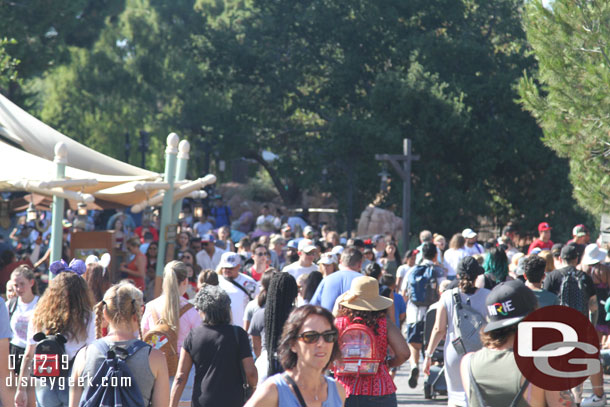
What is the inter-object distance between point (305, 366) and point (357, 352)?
1822mm

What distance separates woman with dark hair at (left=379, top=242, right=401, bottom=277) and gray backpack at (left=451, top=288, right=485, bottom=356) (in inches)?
241

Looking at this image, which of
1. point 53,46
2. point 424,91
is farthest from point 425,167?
point 53,46

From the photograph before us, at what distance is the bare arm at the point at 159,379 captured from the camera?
183 inches

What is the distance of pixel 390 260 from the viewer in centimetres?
1388

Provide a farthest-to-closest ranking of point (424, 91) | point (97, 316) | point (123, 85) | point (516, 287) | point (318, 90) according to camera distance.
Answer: point (123, 85)
point (318, 90)
point (424, 91)
point (97, 316)
point (516, 287)

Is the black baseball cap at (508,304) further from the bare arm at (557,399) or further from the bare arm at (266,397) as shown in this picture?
the bare arm at (266,397)

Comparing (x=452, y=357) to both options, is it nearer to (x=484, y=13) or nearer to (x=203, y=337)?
(x=203, y=337)

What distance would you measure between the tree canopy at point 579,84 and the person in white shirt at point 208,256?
509cm

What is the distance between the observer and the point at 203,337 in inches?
226

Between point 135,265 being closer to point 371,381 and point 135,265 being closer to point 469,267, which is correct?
point 469,267

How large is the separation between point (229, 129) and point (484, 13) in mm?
10309

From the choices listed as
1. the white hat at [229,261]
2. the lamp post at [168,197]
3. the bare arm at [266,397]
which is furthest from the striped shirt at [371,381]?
the lamp post at [168,197]

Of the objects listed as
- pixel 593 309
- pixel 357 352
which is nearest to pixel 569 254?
pixel 593 309

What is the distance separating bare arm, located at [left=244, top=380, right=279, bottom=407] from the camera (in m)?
3.70
